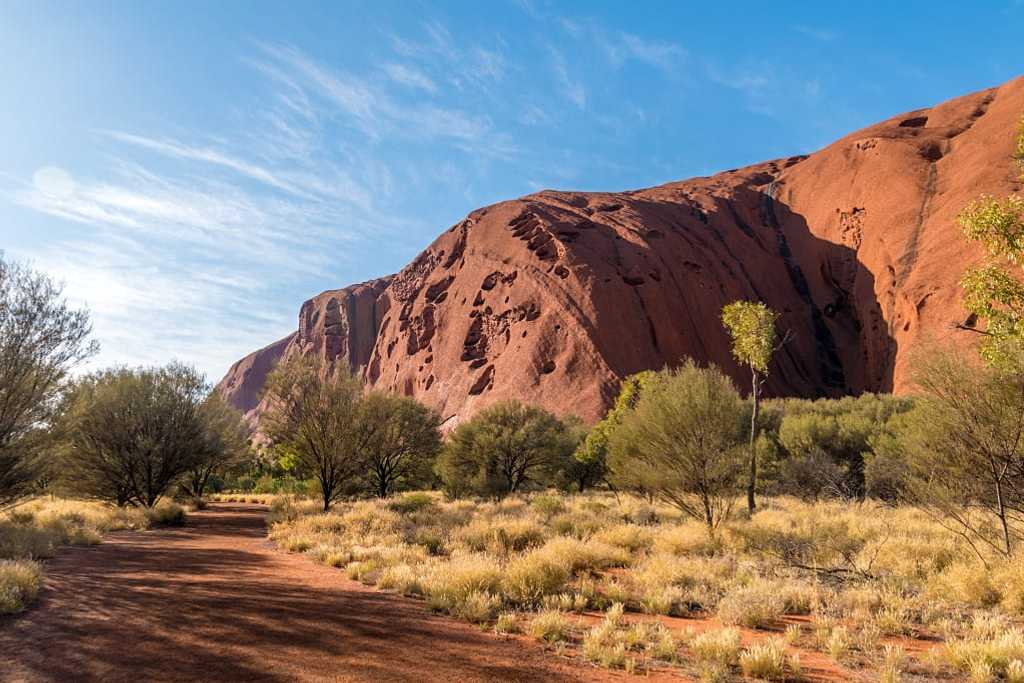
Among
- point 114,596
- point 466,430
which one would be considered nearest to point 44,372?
point 114,596

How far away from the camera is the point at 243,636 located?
6.44m

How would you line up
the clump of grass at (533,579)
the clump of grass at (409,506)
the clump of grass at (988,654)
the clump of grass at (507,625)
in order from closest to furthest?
the clump of grass at (988,654) → the clump of grass at (507,625) → the clump of grass at (533,579) → the clump of grass at (409,506)

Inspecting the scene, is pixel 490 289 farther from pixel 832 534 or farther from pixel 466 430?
pixel 832 534

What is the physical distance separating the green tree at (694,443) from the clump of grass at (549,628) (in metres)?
7.98

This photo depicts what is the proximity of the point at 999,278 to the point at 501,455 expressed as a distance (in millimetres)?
25789

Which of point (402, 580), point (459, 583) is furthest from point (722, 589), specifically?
point (402, 580)

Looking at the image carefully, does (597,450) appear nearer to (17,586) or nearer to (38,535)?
(38,535)

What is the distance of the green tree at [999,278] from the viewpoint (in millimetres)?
7508

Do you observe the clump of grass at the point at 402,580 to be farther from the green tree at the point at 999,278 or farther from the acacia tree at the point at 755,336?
the acacia tree at the point at 755,336

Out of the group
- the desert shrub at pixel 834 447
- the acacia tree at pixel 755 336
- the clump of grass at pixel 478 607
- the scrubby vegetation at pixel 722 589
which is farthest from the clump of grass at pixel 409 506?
the desert shrub at pixel 834 447

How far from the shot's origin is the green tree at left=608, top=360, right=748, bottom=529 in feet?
45.3

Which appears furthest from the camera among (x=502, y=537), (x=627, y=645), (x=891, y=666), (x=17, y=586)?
(x=502, y=537)

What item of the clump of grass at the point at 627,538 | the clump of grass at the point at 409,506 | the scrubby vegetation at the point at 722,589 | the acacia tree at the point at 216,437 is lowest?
the clump of grass at the point at 409,506

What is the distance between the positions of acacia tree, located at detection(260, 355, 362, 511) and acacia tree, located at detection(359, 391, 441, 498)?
144 cm
